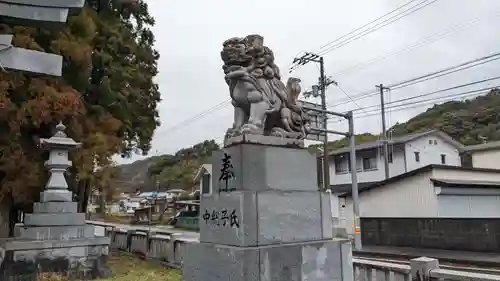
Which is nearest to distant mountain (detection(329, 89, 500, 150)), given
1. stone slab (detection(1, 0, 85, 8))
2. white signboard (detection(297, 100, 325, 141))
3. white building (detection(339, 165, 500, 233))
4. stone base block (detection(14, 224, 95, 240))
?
white building (detection(339, 165, 500, 233))

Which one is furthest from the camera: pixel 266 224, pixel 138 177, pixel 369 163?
pixel 138 177

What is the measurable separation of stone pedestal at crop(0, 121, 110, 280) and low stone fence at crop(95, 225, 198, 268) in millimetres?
1940

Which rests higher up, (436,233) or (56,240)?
(56,240)

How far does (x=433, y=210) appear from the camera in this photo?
1889 cm

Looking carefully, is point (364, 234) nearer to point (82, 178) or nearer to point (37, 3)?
point (82, 178)

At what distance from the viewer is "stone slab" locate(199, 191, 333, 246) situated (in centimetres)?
392

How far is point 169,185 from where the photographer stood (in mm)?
56250

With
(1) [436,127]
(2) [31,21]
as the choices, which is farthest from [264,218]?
(1) [436,127]

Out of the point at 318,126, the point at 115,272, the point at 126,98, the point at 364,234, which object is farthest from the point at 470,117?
the point at 115,272

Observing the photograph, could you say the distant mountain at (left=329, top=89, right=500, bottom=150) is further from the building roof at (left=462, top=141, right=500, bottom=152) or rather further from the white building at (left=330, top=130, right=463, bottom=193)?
the white building at (left=330, top=130, right=463, bottom=193)

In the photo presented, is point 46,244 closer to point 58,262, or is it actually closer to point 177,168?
point 58,262

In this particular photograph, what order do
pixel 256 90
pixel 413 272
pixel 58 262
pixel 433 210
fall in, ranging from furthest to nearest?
1. pixel 433 210
2. pixel 58 262
3. pixel 413 272
4. pixel 256 90

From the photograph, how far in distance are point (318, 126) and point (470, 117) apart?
119 feet

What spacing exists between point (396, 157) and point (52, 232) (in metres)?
25.0
